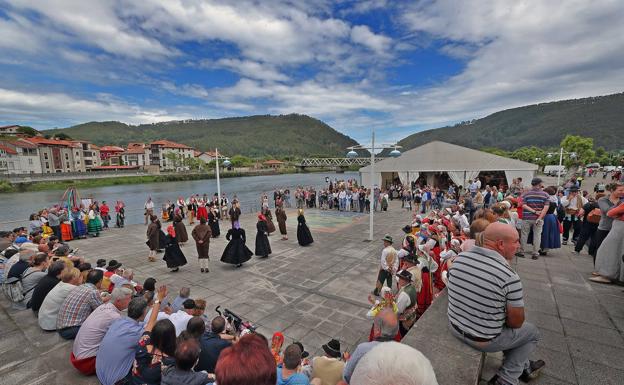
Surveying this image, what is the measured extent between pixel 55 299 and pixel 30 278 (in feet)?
5.09

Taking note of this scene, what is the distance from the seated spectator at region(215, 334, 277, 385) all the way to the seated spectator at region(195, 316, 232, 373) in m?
1.78

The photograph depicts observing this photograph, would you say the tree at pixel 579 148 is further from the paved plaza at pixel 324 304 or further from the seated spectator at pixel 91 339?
the seated spectator at pixel 91 339

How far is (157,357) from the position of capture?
2627 mm

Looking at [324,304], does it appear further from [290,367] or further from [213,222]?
[213,222]

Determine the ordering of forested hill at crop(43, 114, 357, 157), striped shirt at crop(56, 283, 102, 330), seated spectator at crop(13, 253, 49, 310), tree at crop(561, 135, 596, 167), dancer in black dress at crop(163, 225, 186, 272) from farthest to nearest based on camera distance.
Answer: forested hill at crop(43, 114, 357, 157), tree at crop(561, 135, 596, 167), dancer in black dress at crop(163, 225, 186, 272), seated spectator at crop(13, 253, 49, 310), striped shirt at crop(56, 283, 102, 330)

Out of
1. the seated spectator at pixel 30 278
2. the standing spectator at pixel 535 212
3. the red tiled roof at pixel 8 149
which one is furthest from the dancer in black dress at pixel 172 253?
the red tiled roof at pixel 8 149

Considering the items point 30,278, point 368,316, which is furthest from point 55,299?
point 368,316

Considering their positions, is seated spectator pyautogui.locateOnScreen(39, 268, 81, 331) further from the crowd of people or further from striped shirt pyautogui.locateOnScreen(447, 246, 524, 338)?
striped shirt pyautogui.locateOnScreen(447, 246, 524, 338)

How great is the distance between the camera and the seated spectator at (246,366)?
121cm

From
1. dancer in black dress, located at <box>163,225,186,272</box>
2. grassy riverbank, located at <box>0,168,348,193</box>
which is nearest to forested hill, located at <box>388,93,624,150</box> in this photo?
grassy riverbank, located at <box>0,168,348,193</box>

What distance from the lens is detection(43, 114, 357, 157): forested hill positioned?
136m

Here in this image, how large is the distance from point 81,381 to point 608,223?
24.8ft

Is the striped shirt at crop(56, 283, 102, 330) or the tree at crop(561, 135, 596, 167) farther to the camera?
the tree at crop(561, 135, 596, 167)

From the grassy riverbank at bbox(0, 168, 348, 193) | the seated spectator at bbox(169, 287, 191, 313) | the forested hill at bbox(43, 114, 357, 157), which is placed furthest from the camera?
the forested hill at bbox(43, 114, 357, 157)
